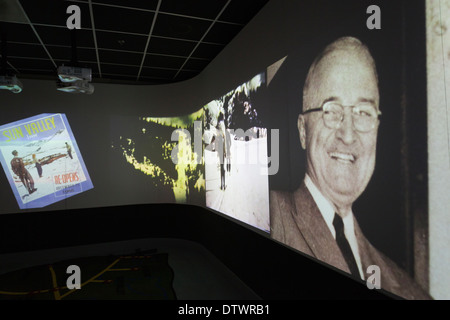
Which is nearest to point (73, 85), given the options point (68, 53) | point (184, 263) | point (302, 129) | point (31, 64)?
point (68, 53)

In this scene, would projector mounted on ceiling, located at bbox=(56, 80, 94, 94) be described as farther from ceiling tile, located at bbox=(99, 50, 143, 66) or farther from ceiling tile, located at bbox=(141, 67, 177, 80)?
ceiling tile, located at bbox=(141, 67, 177, 80)

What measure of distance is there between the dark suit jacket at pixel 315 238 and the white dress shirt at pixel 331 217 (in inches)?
1.3

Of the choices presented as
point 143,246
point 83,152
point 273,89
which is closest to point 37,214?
point 83,152

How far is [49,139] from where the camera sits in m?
5.18

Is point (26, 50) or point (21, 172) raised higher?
point (26, 50)

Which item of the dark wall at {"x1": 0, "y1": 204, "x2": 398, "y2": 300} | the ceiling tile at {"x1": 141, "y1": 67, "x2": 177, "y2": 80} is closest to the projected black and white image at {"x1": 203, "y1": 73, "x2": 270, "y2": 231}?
the dark wall at {"x1": 0, "y1": 204, "x2": 398, "y2": 300}

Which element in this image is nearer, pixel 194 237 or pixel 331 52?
pixel 331 52

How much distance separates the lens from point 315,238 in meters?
2.21

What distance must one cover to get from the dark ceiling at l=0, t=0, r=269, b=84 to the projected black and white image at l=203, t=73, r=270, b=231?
2.54 feet

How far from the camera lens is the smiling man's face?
68.2 inches

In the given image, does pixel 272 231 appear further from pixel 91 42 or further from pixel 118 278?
pixel 91 42

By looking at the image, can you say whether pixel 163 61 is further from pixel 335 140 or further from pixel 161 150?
pixel 335 140

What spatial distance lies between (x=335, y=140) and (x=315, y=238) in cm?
79
